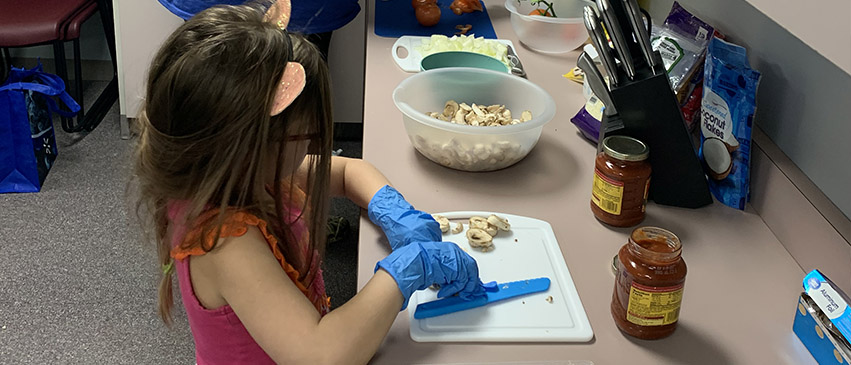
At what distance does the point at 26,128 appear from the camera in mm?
2357

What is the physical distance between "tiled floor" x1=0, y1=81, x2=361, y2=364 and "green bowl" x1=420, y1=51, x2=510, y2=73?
27.2 inches

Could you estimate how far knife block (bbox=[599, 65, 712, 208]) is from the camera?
1112 millimetres

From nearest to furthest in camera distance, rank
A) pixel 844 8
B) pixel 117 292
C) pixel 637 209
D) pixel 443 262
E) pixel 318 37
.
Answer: pixel 844 8 → pixel 443 262 → pixel 637 209 → pixel 117 292 → pixel 318 37

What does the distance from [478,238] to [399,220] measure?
0.12 m

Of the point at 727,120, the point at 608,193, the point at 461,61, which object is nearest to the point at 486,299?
the point at 608,193

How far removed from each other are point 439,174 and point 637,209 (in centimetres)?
34

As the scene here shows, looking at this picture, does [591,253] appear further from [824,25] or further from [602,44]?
[824,25]

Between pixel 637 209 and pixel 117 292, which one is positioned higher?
pixel 637 209

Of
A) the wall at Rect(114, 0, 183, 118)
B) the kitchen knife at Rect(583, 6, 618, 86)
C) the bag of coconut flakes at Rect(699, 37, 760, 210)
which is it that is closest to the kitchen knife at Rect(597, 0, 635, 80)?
the kitchen knife at Rect(583, 6, 618, 86)

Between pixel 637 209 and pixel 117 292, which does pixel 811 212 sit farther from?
pixel 117 292

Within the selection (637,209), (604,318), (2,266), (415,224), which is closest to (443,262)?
(415,224)

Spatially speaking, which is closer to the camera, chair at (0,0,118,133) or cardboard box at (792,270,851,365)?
cardboard box at (792,270,851,365)

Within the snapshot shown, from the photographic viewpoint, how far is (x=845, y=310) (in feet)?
2.71

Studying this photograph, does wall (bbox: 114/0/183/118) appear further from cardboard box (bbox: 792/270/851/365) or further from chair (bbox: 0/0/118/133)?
cardboard box (bbox: 792/270/851/365)
